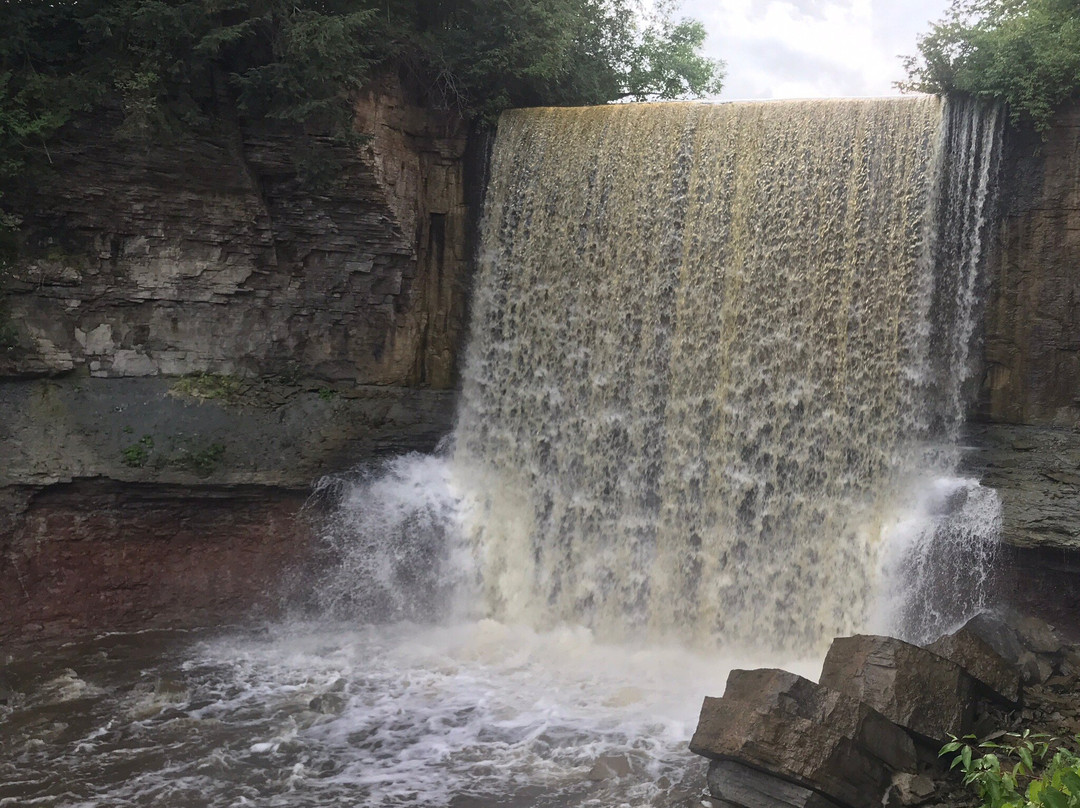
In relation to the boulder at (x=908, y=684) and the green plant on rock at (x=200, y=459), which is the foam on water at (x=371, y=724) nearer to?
the boulder at (x=908, y=684)

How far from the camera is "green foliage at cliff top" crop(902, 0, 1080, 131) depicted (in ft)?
33.8

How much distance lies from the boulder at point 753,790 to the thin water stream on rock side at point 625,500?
2.18 ft

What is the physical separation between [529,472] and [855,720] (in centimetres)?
606

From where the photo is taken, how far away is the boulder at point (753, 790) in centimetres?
688

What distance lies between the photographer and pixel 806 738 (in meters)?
6.98

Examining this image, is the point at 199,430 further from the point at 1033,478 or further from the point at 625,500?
the point at 1033,478

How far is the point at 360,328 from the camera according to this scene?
1292 centimetres

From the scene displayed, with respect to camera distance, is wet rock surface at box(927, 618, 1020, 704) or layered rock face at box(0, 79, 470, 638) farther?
layered rock face at box(0, 79, 470, 638)

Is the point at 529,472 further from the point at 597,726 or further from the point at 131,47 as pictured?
the point at 131,47

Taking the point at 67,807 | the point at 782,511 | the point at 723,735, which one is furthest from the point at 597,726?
the point at 67,807

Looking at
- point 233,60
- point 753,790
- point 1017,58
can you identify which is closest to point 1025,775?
point 753,790

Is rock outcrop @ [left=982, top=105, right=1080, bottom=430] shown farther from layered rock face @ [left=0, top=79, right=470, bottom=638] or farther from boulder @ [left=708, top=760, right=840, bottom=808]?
layered rock face @ [left=0, top=79, right=470, bottom=638]

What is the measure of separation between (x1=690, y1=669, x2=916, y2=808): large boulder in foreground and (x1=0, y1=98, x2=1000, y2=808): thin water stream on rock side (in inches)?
39.4

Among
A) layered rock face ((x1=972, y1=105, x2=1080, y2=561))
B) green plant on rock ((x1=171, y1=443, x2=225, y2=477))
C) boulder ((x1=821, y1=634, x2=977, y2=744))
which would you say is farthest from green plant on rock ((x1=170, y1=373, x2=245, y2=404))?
layered rock face ((x1=972, y1=105, x2=1080, y2=561))
